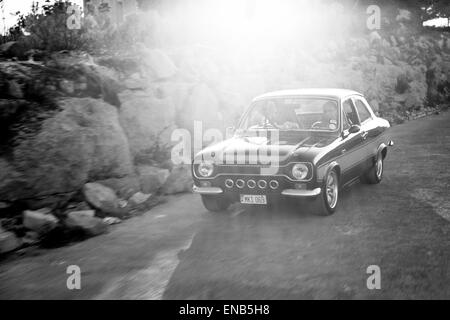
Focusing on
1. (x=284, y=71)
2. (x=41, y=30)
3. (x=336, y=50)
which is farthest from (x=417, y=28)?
(x=41, y=30)

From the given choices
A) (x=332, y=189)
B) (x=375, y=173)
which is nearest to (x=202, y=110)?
(x=375, y=173)

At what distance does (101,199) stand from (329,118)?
3396 millimetres

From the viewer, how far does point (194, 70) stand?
44.0 feet

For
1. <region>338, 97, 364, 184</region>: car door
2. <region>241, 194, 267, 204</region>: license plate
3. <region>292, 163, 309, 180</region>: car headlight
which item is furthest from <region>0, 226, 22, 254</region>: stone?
<region>338, 97, 364, 184</region>: car door

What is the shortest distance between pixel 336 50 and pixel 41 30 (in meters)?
15.1

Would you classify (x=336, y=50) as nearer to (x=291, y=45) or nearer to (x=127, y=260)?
(x=291, y=45)

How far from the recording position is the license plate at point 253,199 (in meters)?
6.43

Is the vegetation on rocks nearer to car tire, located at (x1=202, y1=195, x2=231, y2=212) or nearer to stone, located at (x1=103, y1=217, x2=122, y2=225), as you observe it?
stone, located at (x1=103, y1=217, x2=122, y2=225)

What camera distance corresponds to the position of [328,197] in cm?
672

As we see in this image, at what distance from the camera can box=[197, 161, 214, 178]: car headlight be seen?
6.71 meters

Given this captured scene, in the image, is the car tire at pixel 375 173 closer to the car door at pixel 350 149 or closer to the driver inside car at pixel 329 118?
the car door at pixel 350 149

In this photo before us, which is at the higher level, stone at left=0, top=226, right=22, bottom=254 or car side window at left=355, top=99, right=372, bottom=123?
car side window at left=355, top=99, right=372, bottom=123

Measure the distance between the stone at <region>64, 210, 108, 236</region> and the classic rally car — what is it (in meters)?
1.28

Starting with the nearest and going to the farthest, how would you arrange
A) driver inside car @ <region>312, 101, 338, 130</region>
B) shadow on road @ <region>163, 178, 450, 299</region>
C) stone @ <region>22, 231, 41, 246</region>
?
shadow on road @ <region>163, 178, 450, 299</region> < stone @ <region>22, 231, 41, 246</region> < driver inside car @ <region>312, 101, 338, 130</region>
